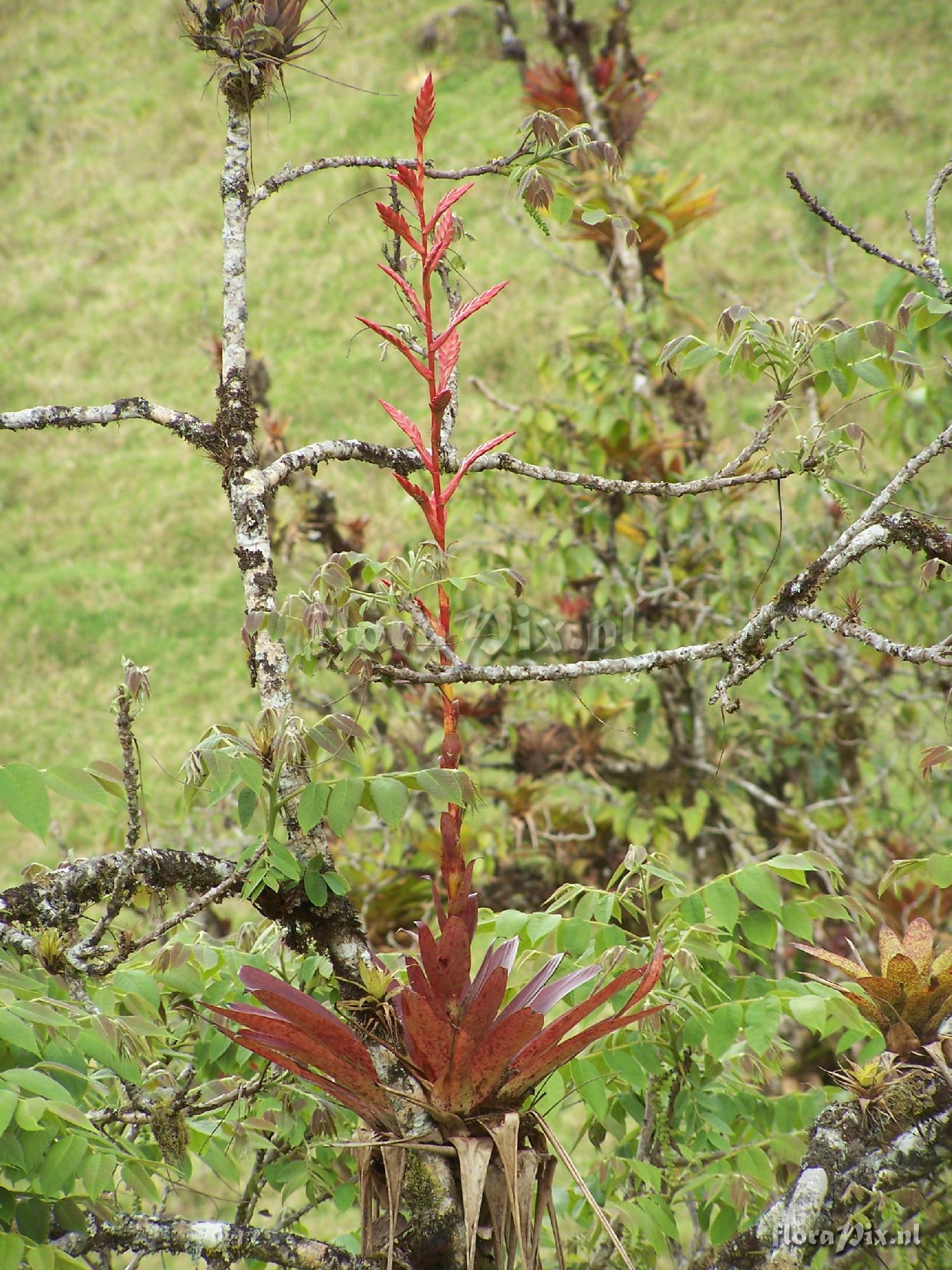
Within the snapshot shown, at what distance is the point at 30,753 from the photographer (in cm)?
614

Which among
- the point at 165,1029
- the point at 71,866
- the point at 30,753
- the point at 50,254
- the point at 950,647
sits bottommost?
the point at 165,1029

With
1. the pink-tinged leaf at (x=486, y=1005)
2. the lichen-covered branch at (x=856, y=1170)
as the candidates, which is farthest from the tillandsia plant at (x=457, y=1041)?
the lichen-covered branch at (x=856, y=1170)

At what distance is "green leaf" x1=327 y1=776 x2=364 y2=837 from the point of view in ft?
3.86

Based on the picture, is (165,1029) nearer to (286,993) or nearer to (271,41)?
(286,993)

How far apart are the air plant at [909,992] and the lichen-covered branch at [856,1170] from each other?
2.7 inches

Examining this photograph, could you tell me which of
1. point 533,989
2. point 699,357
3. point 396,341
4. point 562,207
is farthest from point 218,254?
point 533,989

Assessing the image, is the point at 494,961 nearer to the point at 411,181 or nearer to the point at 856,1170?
the point at 856,1170

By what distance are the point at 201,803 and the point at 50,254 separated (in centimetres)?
807

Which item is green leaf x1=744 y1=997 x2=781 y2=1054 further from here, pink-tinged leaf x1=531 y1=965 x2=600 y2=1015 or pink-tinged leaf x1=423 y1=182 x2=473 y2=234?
pink-tinged leaf x1=423 y1=182 x2=473 y2=234

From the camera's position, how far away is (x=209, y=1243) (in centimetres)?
110

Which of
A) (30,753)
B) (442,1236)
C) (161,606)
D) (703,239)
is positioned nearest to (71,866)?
(442,1236)

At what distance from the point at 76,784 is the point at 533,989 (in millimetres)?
546

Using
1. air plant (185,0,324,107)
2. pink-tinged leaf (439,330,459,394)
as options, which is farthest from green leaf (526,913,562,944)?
air plant (185,0,324,107)

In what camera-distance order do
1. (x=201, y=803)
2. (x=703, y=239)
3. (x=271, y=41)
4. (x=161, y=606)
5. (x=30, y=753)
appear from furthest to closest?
1. (x=703, y=239)
2. (x=161, y=606)
3. (x=30, y=753)
4. (x=201, y=803)
5. (x=271, y=41)
